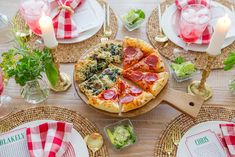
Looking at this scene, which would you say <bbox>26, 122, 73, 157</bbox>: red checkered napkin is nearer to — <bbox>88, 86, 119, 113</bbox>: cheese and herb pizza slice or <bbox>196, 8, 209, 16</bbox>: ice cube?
<bbox>88, 86, 119, 113</bbox>: cheese and herb pizza slice

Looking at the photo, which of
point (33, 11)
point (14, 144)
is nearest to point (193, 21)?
point (33, 11)

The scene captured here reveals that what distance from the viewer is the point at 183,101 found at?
127 centimetres

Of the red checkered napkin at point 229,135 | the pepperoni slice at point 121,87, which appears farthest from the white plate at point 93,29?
the red checkered napkin at point 229,135

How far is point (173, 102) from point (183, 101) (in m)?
0.04

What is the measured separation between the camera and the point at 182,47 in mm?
1478

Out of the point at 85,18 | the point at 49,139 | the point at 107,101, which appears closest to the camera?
the point at 49,139

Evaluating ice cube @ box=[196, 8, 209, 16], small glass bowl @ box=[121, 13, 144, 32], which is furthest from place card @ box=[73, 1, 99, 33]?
ice cube @ box=[196, 8, 209, 16]

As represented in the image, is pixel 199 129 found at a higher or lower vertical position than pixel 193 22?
lower

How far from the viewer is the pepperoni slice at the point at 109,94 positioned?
1.27 meters

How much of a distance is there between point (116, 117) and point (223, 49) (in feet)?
1.96

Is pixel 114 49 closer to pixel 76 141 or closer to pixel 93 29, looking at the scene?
pixel 93 29

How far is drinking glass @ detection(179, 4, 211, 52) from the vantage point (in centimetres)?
139

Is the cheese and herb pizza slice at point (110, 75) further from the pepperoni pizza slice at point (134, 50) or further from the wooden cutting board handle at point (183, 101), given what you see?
the wooden cutting board handle at point (183, 101)

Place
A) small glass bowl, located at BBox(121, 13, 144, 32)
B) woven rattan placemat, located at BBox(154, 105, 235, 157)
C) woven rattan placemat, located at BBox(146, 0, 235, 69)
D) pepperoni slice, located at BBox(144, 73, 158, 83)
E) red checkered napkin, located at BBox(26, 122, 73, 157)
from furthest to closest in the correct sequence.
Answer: small glass bowl, located at BBox(121, 13, 144, 32), woven rattan placemat, located at BBox(146, 0, 235, 69), pepperoni slice, located at BBox(144, 73, 158, 83), woven rattan placemat, located at BBox(154, 105, 235, 157), red checkered napkin, located at BBox(26, 122, 73, 157)
